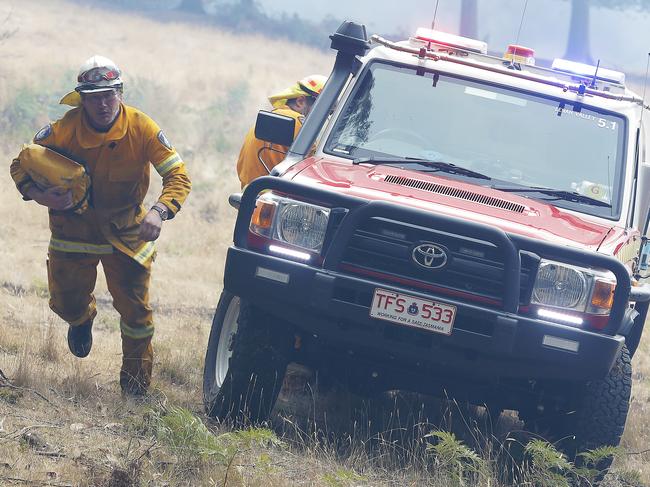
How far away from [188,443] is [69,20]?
27.2 meters

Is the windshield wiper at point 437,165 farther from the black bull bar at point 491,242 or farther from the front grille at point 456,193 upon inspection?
the black bull bar at point 491,242

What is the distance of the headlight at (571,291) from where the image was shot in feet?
16.6

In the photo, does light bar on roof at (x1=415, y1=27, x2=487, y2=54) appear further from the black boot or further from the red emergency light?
the black boot

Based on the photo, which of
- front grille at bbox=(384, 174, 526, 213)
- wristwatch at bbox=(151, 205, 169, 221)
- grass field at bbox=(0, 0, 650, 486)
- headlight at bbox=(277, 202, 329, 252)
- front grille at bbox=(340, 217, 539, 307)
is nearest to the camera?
grass field at bbox=(0, 0, 650, 486)

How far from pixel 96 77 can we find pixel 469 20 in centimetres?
2652

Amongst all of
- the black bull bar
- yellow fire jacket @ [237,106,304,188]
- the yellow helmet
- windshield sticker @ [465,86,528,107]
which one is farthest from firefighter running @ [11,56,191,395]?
the yellow helmet

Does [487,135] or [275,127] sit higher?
[487,135]

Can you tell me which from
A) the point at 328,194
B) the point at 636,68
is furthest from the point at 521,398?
the point at 636,68

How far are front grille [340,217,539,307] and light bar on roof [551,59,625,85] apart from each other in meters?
2.38

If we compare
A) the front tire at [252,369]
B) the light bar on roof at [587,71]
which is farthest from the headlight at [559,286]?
the light bar on roof at [587,71]

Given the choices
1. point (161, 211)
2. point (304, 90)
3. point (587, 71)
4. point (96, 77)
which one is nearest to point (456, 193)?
point (161, 211)

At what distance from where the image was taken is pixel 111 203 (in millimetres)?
6121

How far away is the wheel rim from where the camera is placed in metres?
6.13

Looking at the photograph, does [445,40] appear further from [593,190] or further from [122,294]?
[122,294]
